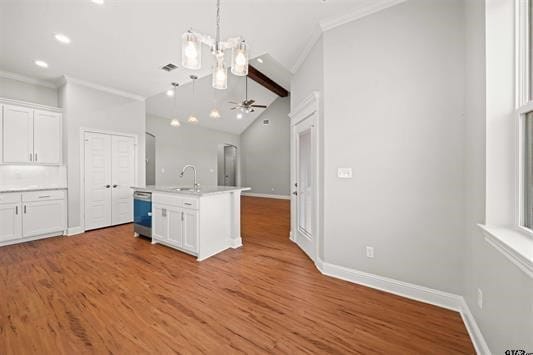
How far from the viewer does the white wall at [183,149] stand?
8.23 meters

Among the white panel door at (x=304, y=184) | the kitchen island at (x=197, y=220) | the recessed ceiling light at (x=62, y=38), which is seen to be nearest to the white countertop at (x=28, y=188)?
the kitchen island at (x=197, y=220)

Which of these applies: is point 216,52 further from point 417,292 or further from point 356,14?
point 417,292

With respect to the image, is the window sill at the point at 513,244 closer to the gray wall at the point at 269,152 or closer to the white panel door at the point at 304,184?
the white panel door at the point at 304,184

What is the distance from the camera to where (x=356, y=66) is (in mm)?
2510

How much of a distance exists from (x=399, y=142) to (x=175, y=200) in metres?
3.02

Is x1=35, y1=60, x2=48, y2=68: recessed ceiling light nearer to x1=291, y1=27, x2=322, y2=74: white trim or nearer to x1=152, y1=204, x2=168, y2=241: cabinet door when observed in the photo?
x1=152, y1=204, x2=168, y2=241: cabinet door

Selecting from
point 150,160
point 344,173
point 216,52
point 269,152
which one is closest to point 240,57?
point 216,52

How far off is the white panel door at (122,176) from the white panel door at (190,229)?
272cm

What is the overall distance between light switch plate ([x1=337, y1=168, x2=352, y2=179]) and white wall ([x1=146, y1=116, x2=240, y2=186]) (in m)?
7.32

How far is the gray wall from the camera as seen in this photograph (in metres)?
9.93

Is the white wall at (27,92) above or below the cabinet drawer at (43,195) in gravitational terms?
above

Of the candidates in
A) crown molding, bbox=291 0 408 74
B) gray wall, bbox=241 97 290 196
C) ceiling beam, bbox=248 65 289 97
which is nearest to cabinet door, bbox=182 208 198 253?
crown molding, bbox=291 0 408 74

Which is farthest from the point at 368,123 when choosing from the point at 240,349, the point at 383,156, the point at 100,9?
the point at 100,9

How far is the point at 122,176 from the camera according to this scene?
5152 mm
